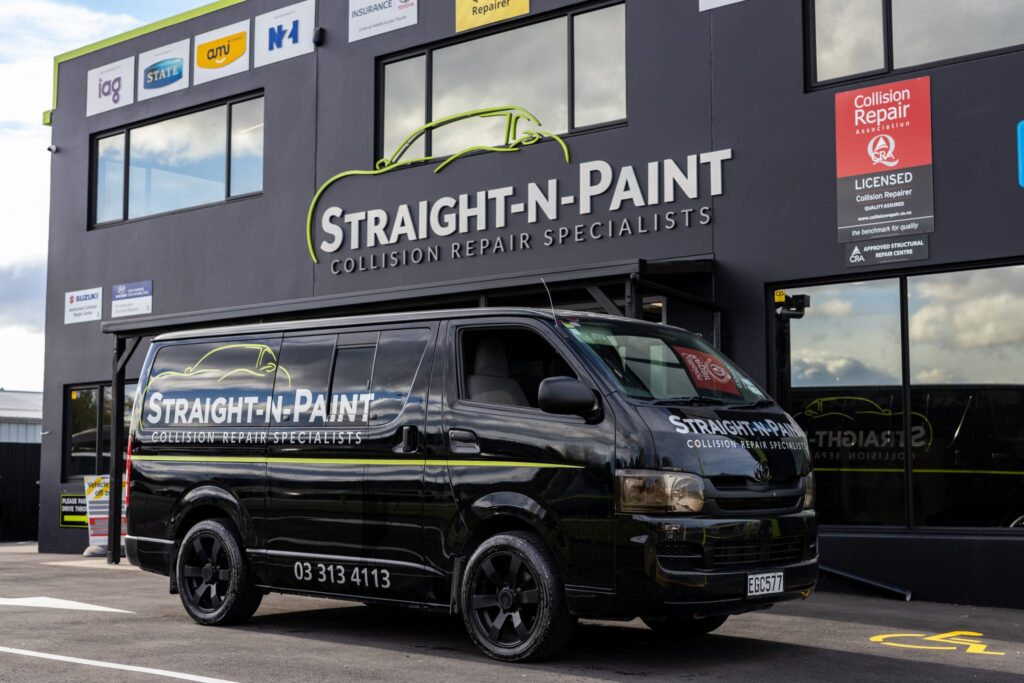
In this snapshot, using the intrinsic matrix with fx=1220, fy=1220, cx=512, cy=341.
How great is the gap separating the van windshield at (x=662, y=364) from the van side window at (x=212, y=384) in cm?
246

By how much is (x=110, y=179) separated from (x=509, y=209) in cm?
Answer: 844

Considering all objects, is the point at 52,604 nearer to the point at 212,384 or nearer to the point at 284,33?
the point at 212,384

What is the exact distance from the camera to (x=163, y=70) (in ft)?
62.3

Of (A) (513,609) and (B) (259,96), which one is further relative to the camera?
(B) (259,96)

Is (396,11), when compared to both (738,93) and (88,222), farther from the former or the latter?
(88,222)

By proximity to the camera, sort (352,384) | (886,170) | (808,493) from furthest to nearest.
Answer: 1. (886,170)
2. (352,384)
3. (808,493)

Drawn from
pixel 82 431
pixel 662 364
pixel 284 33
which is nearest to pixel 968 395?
pixel 662 364

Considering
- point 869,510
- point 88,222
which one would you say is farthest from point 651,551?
point 88,222

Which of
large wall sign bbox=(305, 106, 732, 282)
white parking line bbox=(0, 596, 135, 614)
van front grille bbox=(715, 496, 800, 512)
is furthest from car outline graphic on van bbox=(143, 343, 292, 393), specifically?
large wall sign bbox=(305, 106, 732, 282)

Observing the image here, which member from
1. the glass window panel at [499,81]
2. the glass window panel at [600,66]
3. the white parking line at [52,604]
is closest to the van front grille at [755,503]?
the white parking line at [52,604]

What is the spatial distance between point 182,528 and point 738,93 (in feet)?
23.5

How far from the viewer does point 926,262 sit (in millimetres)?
11461

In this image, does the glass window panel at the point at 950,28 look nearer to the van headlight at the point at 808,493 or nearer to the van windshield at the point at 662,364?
the van windshield at the point at 662,364

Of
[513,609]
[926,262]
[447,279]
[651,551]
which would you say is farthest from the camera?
[447,279]
